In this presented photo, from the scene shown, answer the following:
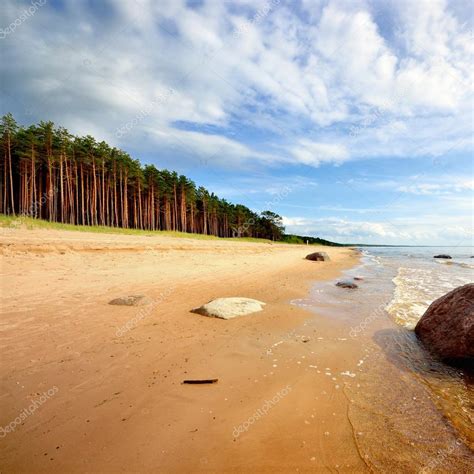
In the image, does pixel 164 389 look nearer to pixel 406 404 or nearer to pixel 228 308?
pixel 406 404

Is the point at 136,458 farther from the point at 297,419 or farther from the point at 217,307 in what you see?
the point at 217,307

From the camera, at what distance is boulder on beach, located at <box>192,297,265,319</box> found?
22.5ft

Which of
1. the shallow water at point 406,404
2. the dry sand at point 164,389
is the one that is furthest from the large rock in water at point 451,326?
the dry sand at point 164,389

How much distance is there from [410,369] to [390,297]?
6.62 m

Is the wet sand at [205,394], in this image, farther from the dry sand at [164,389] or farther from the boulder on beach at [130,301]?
the boulder on beach at [130,301]

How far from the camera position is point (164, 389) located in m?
3.60

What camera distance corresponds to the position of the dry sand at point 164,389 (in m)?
2.51

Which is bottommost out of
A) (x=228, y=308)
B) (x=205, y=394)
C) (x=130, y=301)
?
(x=205, y=394)

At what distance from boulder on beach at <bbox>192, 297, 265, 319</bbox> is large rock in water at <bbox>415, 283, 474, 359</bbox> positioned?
3.96 m

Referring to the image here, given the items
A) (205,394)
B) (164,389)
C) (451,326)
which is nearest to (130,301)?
(164,389)

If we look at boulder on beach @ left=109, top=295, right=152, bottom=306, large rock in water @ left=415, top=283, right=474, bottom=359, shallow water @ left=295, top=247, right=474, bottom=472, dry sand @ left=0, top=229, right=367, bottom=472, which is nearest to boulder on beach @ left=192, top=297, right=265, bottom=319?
dry sand @ left=0, top=229, right=367, bottom=472

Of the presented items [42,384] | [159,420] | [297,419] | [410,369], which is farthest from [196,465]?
[410,369]

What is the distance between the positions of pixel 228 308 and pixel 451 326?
15.9 feet

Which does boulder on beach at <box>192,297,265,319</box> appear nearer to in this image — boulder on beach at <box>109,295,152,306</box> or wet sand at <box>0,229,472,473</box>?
wet sand at <box>0,229,472,473</box>
